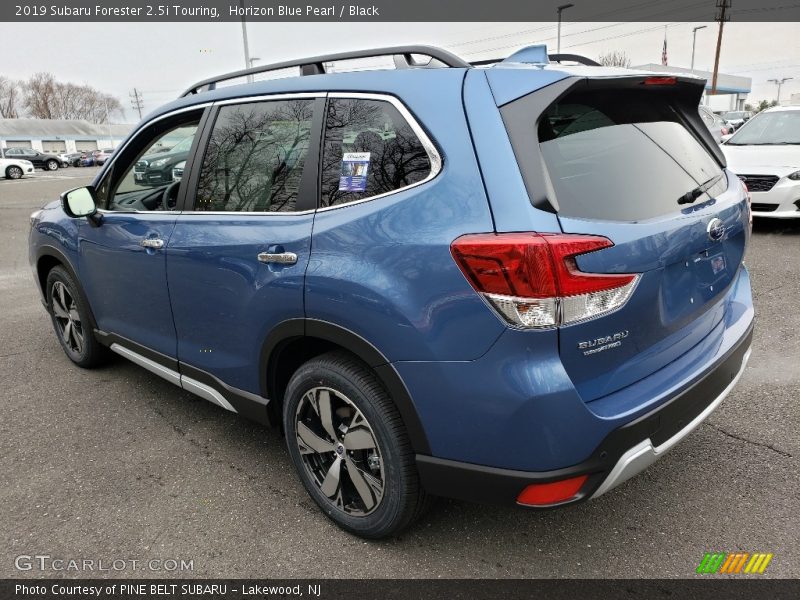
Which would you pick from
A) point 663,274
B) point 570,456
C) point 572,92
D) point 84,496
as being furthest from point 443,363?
point 84,496

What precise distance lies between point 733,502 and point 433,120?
6.69ft

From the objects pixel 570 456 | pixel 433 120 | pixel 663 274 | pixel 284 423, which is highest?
pixel 433 120

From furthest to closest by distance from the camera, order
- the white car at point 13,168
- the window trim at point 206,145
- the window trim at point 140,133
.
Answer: the white car at point 13,168 → the window trim at point 140,133 → the window trim at point 206,145

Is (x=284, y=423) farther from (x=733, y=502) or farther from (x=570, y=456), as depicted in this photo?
(x=733, y=502)

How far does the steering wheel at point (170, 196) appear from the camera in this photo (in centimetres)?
299

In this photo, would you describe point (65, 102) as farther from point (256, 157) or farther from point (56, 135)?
point (256, 157)

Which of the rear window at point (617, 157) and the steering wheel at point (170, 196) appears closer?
the rear window at point (617, 157)

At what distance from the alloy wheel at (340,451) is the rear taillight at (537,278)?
0.76m

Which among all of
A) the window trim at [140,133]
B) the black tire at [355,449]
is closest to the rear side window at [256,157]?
the window trim at [140,133]

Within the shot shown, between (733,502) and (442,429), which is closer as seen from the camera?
(442,429)

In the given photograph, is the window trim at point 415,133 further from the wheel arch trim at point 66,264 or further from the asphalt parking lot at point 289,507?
the wheel arch trim at point 66,264

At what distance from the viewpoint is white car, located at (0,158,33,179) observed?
3083 centimetres

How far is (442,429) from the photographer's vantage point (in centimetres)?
195

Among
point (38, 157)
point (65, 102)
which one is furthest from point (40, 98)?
point (38, 157)
